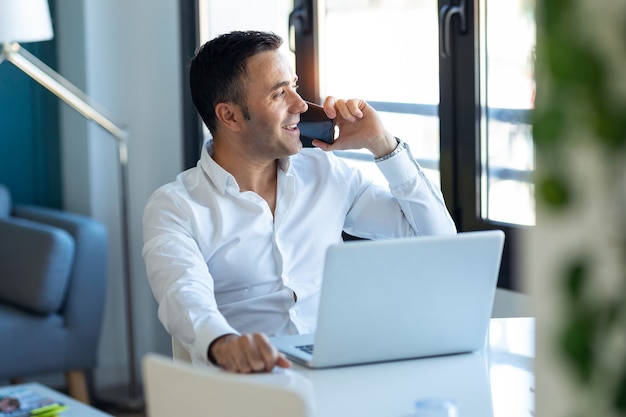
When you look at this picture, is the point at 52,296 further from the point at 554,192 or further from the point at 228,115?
the point at 554,192

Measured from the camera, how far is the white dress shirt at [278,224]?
6.86 feet

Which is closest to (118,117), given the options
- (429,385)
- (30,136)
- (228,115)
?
(30,136)

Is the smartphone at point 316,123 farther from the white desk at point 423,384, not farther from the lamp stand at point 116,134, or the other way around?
the lamp stand at point 116,134

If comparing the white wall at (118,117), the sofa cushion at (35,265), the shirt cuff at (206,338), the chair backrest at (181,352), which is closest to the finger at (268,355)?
the shirt cuff at (206,338)

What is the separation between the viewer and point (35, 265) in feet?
12.0

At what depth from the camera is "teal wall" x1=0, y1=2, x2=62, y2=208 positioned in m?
4.28

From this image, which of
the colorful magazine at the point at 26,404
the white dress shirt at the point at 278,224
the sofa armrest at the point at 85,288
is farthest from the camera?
the sofa armrest at the point at 85,288

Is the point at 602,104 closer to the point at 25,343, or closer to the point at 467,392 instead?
the point at 467,392

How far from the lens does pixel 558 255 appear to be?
0.39 metres

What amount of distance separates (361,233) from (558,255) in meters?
1.97

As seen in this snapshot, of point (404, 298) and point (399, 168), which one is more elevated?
point (399, 168)

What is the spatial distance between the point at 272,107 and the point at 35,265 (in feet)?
5.60

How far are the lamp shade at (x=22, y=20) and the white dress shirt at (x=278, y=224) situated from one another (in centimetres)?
147

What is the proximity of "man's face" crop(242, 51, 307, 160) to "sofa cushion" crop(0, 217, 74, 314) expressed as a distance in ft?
5.24
